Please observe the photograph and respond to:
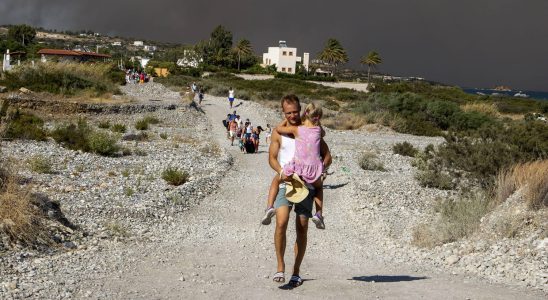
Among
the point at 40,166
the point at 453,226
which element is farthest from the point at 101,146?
the point at 453,226

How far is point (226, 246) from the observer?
9859mm

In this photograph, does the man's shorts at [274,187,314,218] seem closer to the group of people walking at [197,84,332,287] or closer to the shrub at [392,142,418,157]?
the group of people walking at [197,84,332,287]

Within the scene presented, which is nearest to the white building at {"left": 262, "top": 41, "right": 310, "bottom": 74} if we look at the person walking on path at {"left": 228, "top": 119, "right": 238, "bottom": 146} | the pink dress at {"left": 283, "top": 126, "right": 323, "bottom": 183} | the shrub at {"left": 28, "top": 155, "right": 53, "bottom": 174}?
the person walking on path at {"left": 228, "top": 119, "right": 238, "bottom": 146}

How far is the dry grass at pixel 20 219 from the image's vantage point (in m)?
8.59

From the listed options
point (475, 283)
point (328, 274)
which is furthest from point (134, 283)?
point (475, 283)

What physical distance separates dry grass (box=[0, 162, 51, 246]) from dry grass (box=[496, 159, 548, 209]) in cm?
744

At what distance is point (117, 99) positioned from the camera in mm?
37844

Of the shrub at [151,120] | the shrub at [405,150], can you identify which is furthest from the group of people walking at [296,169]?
the shrub at [151,120]

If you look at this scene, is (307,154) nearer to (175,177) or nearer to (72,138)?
(175,177)

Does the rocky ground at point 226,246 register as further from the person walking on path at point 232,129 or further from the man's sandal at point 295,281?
the person walking on path at point 232,129

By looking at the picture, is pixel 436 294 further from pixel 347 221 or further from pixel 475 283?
pixel 347 221

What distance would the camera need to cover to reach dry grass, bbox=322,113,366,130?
40.0 meters

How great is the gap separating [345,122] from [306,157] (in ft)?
113

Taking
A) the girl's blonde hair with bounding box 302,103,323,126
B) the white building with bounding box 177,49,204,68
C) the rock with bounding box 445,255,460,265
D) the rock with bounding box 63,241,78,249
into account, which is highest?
the white building with bounding box 177,49,204,68
